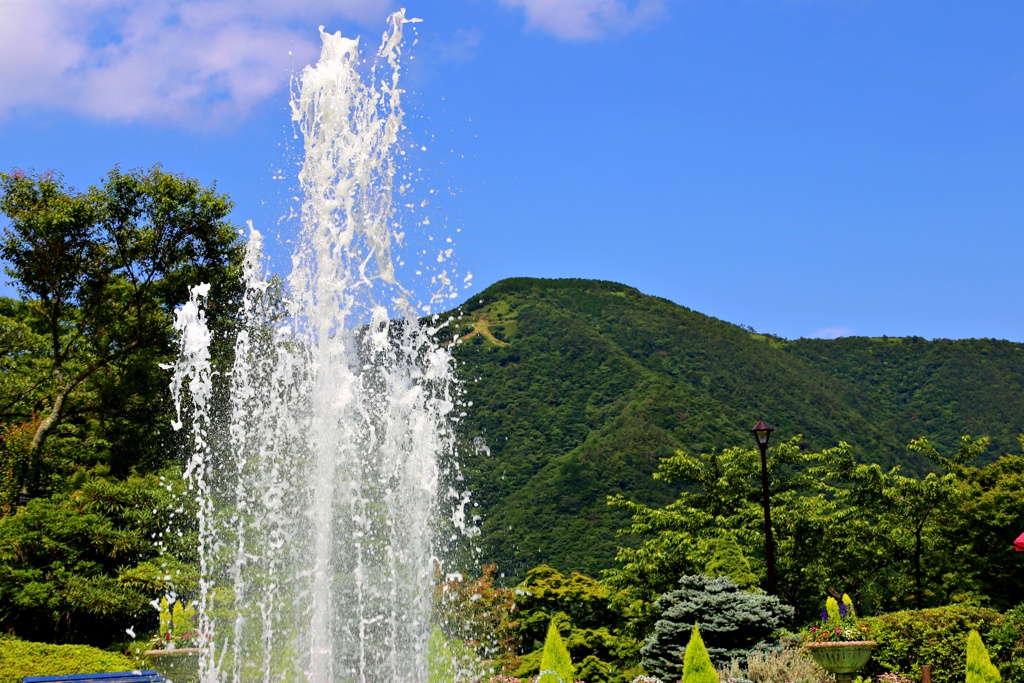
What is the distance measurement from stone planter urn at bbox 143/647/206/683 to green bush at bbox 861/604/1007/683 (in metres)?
9.47

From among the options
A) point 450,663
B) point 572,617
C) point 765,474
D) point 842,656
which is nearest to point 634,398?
point 572,617

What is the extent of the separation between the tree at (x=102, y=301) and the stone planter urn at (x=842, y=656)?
18.1 meters

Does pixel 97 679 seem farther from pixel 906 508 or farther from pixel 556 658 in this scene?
pixel 906 508

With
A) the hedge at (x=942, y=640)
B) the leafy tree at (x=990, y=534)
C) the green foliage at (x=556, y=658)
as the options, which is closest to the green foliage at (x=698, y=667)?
the green foliage at (x=556, y=658)

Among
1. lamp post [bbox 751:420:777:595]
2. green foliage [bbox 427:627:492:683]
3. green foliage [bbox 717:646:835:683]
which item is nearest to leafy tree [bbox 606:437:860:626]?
lamp post [bbox 751:420:777:595]

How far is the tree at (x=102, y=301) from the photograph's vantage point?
24062 millimetres

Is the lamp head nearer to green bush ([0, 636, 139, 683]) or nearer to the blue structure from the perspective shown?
the blue structure

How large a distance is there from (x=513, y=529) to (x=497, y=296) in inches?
1376

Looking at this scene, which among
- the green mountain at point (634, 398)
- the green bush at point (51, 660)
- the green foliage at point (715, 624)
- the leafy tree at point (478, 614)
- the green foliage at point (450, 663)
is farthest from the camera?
the green mountain at point (634, 398)

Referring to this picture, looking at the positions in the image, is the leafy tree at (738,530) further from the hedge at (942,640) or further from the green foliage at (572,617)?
the hedge at (942,640)

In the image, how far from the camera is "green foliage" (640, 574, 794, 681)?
52.5ft

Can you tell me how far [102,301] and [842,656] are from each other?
20627 mm

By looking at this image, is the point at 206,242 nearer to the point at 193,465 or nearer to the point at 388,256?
the point at 193,465

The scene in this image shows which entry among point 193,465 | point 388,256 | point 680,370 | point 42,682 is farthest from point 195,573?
point 680,370
